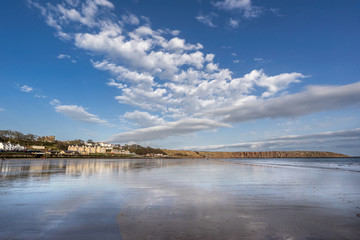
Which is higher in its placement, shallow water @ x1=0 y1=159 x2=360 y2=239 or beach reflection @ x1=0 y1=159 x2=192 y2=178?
shallow water @ x1=0 y1=159 x2=360 y2=239

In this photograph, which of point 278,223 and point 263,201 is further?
point 263,201

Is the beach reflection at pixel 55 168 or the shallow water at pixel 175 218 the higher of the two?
the shallow water at pixel 175 218

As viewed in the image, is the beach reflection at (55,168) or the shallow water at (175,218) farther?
the beach reflection at (55,168)

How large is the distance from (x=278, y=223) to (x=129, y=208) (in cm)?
564

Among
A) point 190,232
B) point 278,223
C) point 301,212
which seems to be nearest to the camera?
point 190,232

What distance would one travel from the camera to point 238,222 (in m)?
6.70

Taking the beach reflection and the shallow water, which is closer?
the shallow water

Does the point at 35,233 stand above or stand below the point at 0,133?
below

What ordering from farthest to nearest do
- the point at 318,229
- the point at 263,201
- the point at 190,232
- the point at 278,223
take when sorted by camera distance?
the point at 263,201 < the point at 278,223 < the point at 318,229 < the point at 190,232

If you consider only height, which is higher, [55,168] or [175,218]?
[175,218]

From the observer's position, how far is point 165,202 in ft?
31.9

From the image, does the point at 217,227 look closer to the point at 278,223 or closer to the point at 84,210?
the point at 278,223

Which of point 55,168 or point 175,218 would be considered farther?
point 55,168

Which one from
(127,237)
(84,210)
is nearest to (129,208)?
(84,210)
